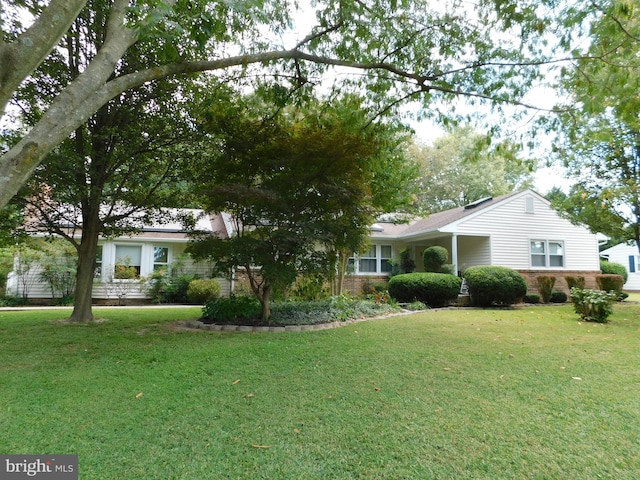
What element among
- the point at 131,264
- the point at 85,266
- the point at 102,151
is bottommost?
the point at 85,266

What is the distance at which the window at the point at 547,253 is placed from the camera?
643 inches

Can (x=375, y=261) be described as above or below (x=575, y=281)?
above

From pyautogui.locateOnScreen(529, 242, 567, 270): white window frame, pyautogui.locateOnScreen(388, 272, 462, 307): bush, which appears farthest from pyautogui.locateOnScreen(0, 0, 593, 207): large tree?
pyautogui.locateOnScreen(529, 242, 567, 270): white window frame

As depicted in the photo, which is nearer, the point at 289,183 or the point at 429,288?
the point at 289,183

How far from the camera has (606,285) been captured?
13062 mm

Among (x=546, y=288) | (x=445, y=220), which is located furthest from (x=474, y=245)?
(x=546, y=288)

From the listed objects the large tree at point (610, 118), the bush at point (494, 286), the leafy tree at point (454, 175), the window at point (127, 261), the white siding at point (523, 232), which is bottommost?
the bush at point (494, 286)

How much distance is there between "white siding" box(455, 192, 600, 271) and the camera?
1563cm

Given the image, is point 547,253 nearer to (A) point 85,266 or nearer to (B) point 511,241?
(B) point 511,241

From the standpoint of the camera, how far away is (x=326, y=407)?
10.8ft

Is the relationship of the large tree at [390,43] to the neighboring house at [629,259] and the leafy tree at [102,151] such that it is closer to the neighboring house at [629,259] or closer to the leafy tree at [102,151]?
the leafy tree at [102,151]

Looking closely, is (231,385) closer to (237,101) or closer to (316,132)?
(316,132)

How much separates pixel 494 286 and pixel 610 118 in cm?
569

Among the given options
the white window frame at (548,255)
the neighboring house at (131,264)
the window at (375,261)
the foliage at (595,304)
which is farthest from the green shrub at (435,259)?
the neighboring house at (131,264)
